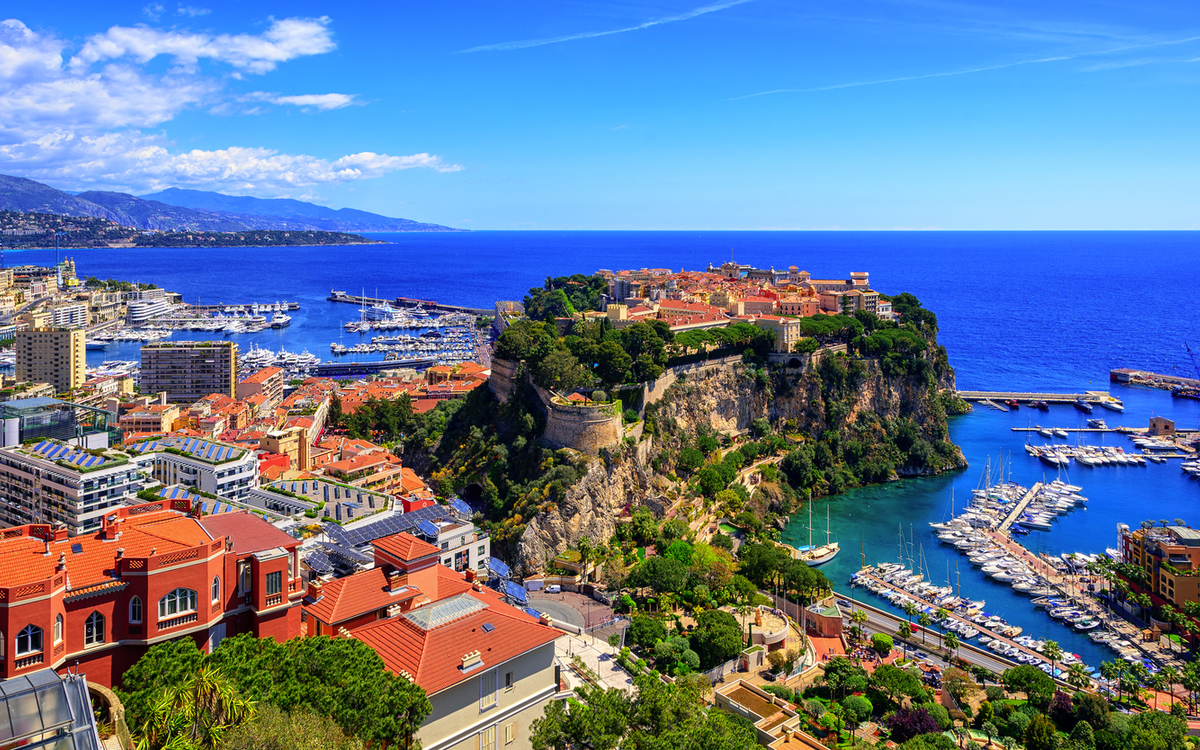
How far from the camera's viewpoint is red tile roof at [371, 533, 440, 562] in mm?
16123

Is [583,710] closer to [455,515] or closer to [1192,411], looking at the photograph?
[455,515]

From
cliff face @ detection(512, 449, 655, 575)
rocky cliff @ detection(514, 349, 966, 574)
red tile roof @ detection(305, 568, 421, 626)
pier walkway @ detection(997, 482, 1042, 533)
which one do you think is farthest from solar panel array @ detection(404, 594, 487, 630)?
pier walkway @ detection(997, 482, 1042, 533)

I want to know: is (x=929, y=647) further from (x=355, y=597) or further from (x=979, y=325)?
(x=979, y=325)

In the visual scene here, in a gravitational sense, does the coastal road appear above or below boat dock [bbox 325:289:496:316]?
below

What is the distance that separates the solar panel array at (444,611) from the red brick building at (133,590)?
6.44 ft

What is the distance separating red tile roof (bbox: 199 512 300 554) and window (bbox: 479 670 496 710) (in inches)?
155

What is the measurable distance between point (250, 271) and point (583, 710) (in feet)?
500

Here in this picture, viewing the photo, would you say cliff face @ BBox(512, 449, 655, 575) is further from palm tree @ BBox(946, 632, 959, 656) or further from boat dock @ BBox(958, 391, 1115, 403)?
boat dock @ BBox(958, 391, 1115, 403)

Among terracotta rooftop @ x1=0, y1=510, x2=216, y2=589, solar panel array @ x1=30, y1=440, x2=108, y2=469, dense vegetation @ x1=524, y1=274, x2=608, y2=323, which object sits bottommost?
solar panel array @ x1=30, y1=440, x2=108, y2=469

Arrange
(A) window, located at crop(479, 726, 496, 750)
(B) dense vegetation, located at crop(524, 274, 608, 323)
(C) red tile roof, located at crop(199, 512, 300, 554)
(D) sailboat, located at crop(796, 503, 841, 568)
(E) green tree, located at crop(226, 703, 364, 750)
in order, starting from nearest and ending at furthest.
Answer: (E) green tree, located at crop(226, 703, 364, 750) < (C) red tile roof, located at crop(199, 512, 300, 554) < (A) window, located at crop(479, 726, 496, 750) < (D) sailboat, located at crop(796, 503, 841, 568) < (B) dense vegetation, located at crop(524, 274, 608, 323)

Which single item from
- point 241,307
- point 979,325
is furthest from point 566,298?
point 241,307

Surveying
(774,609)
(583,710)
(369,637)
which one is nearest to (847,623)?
(774,609)

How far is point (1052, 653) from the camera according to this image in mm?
23453

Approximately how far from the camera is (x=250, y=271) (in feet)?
489
